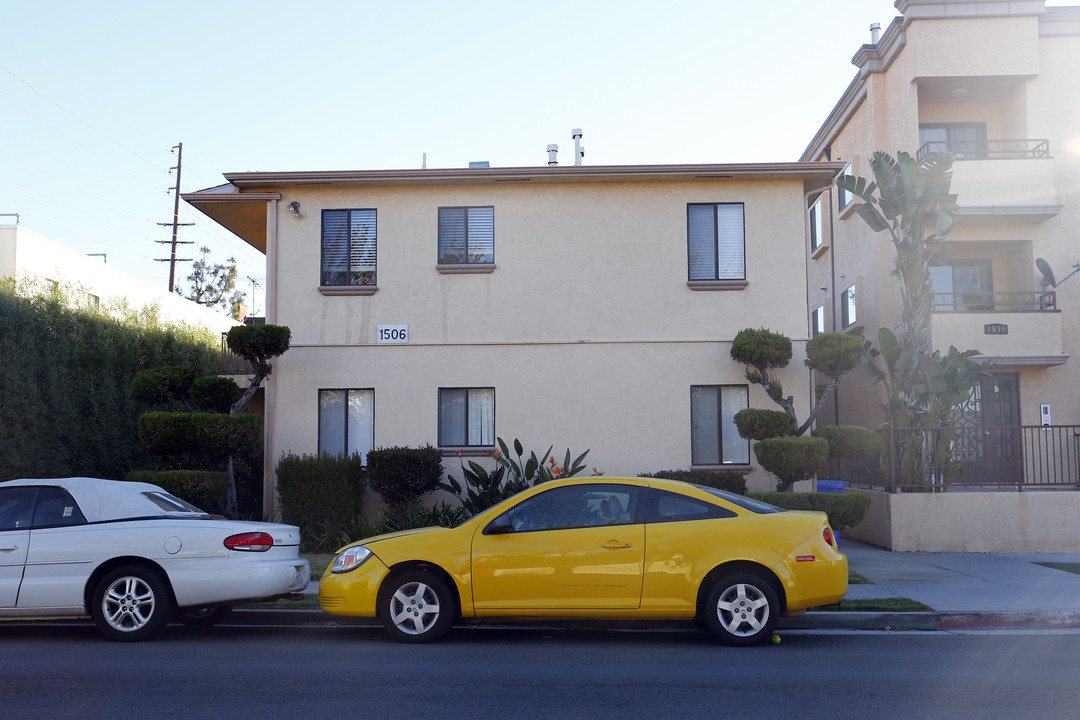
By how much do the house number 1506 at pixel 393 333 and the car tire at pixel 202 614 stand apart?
7162 millimetres

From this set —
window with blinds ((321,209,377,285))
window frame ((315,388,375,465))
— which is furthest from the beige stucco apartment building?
window with blinds ((321,209,377,285))

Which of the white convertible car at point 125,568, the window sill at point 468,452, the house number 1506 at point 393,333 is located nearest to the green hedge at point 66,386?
the house number 1506 at point 393,333

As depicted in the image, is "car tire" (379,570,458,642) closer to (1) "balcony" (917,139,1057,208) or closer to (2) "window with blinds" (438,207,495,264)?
(2) "window with blinds" (438,207,495,264)

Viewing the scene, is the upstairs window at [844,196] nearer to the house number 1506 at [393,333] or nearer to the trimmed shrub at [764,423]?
the trimmed shrub at [764,423]

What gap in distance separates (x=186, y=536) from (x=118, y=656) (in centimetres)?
111

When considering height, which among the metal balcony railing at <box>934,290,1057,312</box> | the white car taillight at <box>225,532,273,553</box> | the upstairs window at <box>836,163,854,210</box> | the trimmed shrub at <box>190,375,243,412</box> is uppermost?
the upstairs window at <box>836,163,854,210</box>

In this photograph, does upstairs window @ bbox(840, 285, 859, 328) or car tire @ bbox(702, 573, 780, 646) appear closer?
car tire @ bbox(702, 573, 780, 646)

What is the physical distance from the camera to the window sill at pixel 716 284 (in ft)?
50.9

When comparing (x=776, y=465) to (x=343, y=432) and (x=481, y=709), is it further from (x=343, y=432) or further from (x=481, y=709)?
(x=481, y=709)

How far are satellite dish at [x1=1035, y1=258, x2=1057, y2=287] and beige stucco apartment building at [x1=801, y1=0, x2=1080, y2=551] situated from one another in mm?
222

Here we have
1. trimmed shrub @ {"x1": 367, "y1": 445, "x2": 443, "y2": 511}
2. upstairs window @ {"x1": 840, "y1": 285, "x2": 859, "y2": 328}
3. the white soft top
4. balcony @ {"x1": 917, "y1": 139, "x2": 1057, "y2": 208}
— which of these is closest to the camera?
the white soft top

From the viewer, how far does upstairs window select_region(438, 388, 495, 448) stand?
1555 cm

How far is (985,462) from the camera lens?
16.5m

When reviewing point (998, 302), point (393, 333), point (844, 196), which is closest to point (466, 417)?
point (393, 333)
